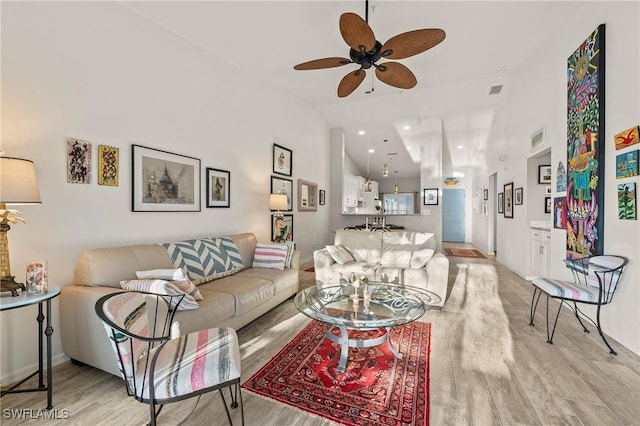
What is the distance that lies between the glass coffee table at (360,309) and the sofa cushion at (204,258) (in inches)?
41.1

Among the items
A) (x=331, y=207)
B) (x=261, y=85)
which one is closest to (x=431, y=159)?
(x=331, y=207)

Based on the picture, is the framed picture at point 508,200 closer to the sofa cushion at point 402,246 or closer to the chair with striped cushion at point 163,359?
the sofa cushion at point 402,246

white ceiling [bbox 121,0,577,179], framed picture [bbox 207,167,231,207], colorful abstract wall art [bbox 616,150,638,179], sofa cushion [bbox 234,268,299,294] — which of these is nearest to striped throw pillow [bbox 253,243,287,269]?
sofa cushion [bbox 234,268,299,294]

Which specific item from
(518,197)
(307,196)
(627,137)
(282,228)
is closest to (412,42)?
(627,137)

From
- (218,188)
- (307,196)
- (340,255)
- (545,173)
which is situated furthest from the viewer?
(307,196)

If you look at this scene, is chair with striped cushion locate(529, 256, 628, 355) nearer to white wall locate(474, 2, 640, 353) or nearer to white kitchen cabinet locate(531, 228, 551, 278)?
white wall locate(474, 2, 640, 353)

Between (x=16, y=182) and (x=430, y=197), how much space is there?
20.8 feet

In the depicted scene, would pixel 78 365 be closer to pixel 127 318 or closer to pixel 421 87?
pixel 127 318

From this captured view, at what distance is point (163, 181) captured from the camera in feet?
9.67

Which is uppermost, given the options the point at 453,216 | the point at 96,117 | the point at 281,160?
the point at 281,160

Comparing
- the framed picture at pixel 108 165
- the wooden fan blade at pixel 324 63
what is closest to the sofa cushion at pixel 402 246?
the wooden fan blade at pixel 324 63

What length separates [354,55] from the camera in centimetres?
255

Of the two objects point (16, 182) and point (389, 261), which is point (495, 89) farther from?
point (16, 182)

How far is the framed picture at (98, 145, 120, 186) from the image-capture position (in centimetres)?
241
